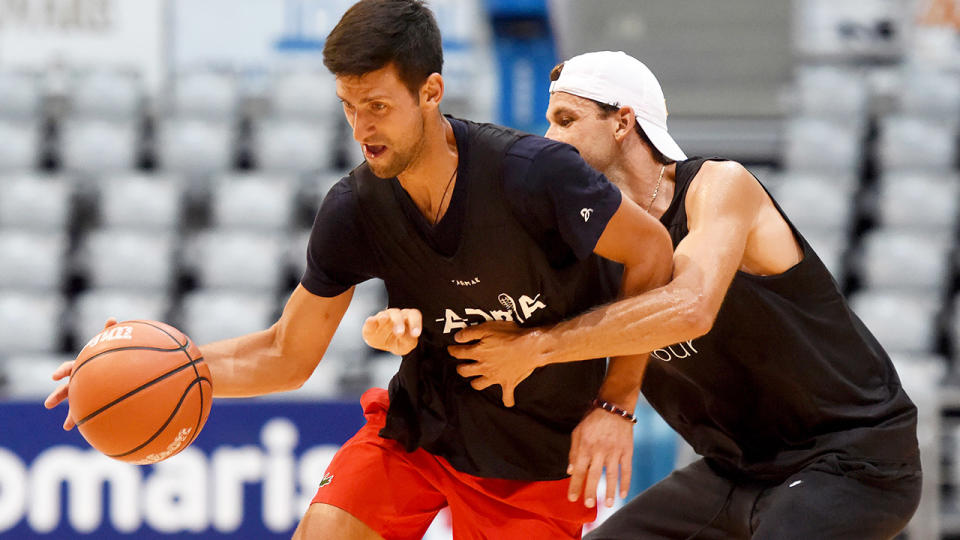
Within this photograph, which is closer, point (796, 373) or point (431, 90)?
point (431, 90)

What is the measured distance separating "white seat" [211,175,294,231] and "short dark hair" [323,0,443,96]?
5.74m

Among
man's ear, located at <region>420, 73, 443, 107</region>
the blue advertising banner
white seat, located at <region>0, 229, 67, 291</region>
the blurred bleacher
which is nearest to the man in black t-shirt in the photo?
man's ear, located at <region>420, 73, 443, 107</region>

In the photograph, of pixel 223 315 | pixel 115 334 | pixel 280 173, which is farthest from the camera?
pixel 280 173

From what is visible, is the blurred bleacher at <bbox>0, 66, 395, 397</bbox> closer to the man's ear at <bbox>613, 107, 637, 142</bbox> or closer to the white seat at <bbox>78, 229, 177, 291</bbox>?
the white seat at <bbox>78, 229, 177, 291</bbox>

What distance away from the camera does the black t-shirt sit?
9.60ft

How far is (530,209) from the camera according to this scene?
298 cm

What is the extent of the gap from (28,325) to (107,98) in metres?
2.31

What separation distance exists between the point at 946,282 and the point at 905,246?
1.42 ft

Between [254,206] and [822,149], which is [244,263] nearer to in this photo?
[254,206]

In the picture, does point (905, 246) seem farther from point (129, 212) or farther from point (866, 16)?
point (129, 212)

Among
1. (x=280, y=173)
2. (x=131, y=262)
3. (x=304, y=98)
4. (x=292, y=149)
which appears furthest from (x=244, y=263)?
(x=304, y=98)

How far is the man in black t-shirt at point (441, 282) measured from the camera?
2.91m

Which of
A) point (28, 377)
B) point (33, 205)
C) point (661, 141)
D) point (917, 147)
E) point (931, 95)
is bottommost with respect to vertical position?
point (28, 377)

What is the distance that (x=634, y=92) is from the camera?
3.56 metres
